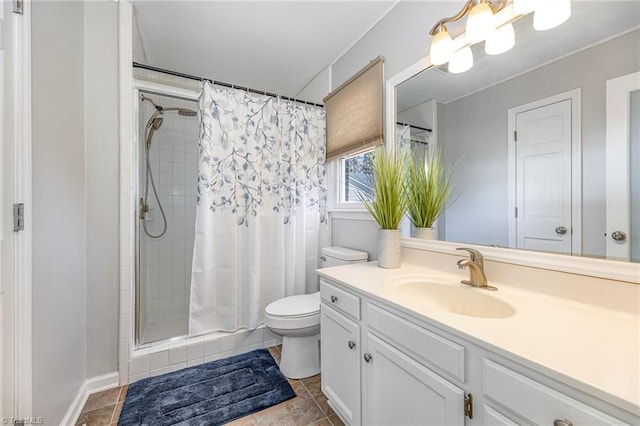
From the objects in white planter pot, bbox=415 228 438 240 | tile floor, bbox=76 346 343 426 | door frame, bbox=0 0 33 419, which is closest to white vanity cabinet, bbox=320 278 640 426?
tile floor, bbox=76 346 343 426

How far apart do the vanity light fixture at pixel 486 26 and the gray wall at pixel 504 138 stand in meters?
0.16

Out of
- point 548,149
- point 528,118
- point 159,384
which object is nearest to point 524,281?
point 548,149

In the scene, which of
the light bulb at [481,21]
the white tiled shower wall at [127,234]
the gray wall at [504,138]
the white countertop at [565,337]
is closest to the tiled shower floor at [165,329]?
the white tiled shower wall at [127,234]

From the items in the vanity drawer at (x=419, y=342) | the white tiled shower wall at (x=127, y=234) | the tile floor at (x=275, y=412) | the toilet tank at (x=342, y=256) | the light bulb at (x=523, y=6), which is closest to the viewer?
the vanity drawer at (x=419, y=342)

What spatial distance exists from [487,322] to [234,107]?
1944mm

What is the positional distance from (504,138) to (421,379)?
1.05 m

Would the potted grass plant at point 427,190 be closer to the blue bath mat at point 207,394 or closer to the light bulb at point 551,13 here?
the light bulb at point 551,13

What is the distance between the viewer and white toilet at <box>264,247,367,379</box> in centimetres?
163

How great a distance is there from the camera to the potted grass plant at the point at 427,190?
1393 mm

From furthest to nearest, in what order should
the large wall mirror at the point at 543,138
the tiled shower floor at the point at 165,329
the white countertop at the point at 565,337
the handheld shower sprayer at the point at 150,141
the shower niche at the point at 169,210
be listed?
1. the shower niche at the point at 169,210
2. the handheld shower sprayer at the point at 150,141
3. the tiled shower floor at the point at 165,329
4. the large wall mirror at the point at 543,138
5. the white countertop at the point at 565,337

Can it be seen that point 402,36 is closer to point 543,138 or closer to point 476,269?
point 543,138

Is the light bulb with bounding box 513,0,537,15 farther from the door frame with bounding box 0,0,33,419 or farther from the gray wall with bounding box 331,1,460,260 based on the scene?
the door frame with bounding box 0,0,33,419

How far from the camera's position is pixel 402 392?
3.03ft

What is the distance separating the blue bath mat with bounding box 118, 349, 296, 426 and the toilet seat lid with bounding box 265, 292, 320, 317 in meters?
0.44
